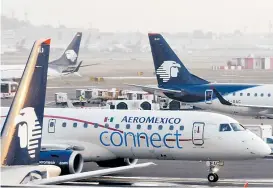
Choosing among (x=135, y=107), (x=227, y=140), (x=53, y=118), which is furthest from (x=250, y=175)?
(x=135, y=107)

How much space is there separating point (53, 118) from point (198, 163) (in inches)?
353

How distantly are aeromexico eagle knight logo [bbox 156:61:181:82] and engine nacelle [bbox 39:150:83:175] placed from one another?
1182 inches

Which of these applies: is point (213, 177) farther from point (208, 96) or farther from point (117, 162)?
point (208, 96)

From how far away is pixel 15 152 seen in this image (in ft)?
64.6

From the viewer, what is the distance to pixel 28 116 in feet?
65.4

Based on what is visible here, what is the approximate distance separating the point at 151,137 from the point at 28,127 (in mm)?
15608

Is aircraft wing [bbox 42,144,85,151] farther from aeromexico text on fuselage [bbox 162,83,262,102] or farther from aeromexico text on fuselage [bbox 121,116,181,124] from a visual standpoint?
aeromexico text on fuselage [bbox 162,83,262,102]

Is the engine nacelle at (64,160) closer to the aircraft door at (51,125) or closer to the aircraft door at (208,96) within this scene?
the aircraft door at (51,125)

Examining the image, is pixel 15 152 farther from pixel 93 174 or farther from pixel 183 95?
pixel 183 95

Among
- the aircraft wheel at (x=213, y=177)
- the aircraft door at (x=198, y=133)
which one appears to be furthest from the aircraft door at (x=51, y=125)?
the aircraft wheel at (x=213, y=177)

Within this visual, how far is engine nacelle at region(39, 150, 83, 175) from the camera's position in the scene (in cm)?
3269

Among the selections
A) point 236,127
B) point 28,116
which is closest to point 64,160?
point 236,127

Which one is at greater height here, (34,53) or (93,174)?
(34,53)

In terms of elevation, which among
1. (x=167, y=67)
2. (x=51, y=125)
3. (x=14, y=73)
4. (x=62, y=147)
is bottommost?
(x=62, y=147)
